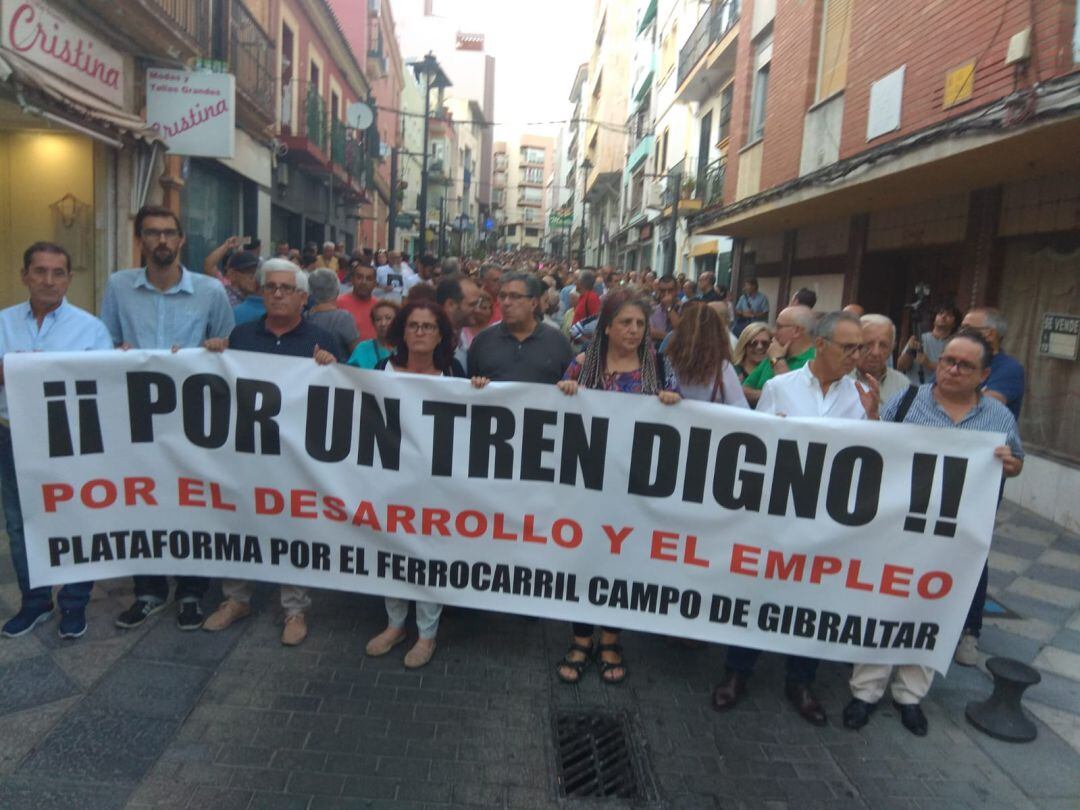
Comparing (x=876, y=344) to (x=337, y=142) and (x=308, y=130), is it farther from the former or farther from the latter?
(x=337, y=142)

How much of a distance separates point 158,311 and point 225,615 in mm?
1531

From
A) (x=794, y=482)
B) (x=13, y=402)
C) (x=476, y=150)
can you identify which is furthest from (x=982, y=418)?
(x=476, y=150)

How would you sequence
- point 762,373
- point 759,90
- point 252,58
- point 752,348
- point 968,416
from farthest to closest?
point 759,90
point 252,58
point 752,348
point 762,373
point 968,416

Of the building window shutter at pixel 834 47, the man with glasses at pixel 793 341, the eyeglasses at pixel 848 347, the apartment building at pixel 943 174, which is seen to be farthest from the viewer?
the building window shutter at pixel 834 47

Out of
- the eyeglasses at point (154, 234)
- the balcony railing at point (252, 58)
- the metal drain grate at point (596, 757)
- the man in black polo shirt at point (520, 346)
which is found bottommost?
the metal drain grate at point (596, 757)

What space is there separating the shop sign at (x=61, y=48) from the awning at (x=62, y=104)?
17 cm

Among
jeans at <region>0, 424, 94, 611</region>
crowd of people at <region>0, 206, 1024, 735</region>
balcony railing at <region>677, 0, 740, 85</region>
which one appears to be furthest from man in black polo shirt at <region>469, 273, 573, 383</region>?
balcony railing at <region>677, 0, 740, 85</region>

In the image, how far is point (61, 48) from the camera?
8.15 meters

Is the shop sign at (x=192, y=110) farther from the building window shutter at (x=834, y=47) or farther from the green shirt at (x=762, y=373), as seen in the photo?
the building window shutter at (x=834, y=47)

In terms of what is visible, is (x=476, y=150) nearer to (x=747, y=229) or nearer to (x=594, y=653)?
(x=747, y=229)

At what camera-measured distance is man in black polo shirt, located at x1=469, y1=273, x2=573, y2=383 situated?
14.0 feet

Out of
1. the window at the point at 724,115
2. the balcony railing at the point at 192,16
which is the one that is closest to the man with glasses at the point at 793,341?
the balcony railing at the point at 192,16

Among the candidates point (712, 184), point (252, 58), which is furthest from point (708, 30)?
point (252, 58)

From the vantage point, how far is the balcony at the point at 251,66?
1265 centimetres
